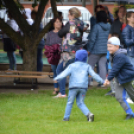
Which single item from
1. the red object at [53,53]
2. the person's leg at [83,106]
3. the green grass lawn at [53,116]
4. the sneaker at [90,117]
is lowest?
the green grass lawn at [53,116]

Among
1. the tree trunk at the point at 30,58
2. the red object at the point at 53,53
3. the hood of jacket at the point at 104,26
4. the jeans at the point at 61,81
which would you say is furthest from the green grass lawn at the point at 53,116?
the hood of jacket at the point at 104,26

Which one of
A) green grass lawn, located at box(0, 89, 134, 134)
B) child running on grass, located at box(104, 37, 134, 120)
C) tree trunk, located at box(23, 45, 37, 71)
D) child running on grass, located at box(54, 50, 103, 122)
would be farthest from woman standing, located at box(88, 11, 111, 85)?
child running on grass, located at box(54, 50, 103, 122)

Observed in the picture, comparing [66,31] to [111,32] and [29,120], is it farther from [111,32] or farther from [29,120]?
[29,120]

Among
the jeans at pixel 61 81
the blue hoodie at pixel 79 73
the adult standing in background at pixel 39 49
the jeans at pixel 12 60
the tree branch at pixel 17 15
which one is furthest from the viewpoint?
the jeans at pixel 12 60

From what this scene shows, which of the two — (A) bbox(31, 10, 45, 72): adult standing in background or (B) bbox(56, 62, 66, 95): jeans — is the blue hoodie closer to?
(B) bbox(56, 62, 66, 95): jeans

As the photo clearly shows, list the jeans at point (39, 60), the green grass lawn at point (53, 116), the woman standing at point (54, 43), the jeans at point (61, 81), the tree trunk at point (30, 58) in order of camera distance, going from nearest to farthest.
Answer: the green grass lawn at point (53, 116) < the jeans at point (61, 81) < the woman standing at point (54, 43) < the tree trunk at point (30, 58) < the jeans at point (39, 60)

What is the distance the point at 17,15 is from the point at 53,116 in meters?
3.99

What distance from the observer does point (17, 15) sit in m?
9.93

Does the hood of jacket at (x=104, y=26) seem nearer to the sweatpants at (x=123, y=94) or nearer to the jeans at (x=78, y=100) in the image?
the sweatpants at (x=123, y=94)

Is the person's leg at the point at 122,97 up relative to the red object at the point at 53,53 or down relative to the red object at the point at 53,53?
down

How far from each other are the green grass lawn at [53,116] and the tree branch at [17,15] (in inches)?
75.8

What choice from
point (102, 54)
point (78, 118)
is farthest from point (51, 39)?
point (78, 118)

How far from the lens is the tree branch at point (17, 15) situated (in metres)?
9.84

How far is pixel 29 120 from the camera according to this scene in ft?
21.3
